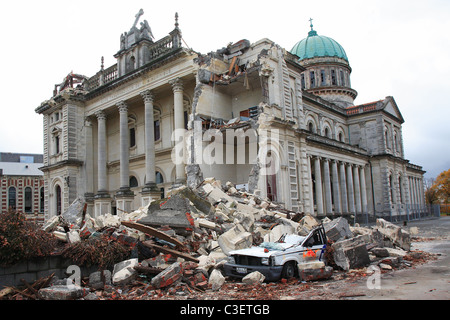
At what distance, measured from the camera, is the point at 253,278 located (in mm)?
8891

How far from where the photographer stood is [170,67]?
28.3m

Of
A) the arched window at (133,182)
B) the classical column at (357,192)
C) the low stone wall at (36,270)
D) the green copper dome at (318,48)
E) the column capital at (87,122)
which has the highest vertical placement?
the green copper dome at (318,48)

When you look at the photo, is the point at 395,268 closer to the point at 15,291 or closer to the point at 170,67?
the point at 15,291

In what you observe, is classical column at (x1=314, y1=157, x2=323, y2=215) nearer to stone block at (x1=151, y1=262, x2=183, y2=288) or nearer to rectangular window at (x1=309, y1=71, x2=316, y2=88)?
rectangular window at (x1=309, y1=71, x2=316, y2=88)

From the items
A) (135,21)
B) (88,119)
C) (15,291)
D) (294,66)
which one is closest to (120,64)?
(135,21)

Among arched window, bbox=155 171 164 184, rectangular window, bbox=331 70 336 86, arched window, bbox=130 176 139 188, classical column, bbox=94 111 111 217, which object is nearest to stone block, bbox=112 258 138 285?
arched window, bbox=155 171 164 184

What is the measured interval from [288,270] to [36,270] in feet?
19.6

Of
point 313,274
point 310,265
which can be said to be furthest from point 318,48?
point 313,274

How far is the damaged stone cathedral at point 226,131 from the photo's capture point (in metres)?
22.7

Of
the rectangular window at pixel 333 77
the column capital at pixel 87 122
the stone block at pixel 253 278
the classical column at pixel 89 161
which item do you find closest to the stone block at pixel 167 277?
the stone block at pixel 253 278

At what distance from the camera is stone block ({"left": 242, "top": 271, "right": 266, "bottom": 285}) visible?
29.1 feet

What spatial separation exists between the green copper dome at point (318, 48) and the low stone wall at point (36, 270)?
4389 centimetres

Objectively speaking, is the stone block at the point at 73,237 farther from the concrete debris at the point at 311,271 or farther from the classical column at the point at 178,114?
the classical column at the point at 178,114
